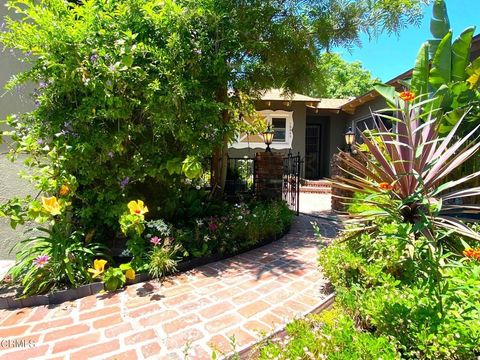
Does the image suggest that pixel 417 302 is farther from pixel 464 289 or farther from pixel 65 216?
pixel 65 216

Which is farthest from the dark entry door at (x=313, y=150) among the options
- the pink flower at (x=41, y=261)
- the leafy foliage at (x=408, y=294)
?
the pink flower at (x=41, y=261)

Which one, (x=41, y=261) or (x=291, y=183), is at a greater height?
(x=291, y=183)

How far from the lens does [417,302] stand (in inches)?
82.0

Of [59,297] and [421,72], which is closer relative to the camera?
[59,297]

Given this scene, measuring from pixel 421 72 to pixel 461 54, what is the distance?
0.65 meters

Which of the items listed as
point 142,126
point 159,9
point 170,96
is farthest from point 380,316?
point 159,9

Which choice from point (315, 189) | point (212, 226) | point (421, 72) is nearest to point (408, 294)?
point (212, 226)

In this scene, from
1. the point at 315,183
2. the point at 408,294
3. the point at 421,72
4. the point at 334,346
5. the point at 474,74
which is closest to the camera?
the point at 334,346

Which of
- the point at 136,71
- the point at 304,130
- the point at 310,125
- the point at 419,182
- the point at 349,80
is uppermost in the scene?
the point at 349,80

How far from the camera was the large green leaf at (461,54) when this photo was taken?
13.0ft

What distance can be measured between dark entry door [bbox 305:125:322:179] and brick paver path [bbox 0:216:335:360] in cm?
1033

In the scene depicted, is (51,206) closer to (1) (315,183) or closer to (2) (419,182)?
(2) (419,182)

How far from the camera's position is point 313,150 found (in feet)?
46.5

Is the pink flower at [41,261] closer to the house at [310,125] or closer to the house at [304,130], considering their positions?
the house at [310,125]
